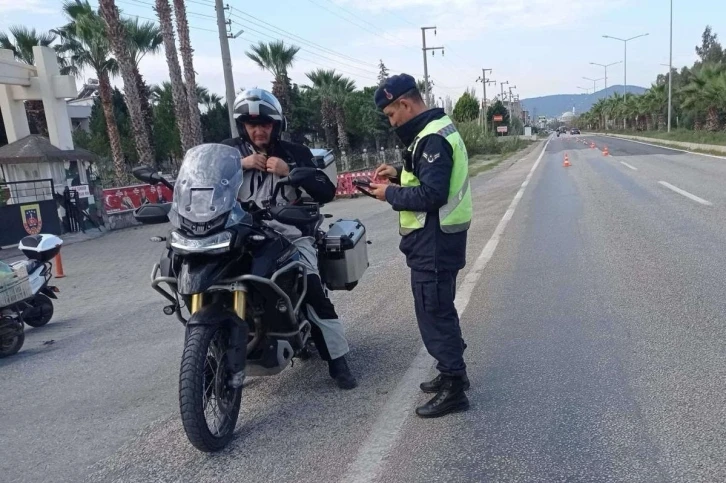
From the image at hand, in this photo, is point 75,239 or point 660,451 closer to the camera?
point 660,451

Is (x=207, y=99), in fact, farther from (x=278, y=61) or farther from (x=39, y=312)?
(x=39, y=312)

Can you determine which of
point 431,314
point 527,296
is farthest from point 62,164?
point 431,314

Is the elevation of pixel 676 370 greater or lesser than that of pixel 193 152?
lesser

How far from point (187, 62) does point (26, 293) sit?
19657mm

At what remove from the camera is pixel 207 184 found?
11.6ft

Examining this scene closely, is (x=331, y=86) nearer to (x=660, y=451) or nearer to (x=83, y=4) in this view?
(x=83, y=4)

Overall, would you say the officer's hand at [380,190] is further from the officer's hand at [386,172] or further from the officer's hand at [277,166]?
the officer's hand at [277,166]

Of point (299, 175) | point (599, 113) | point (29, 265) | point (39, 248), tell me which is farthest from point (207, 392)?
point (599, 113)

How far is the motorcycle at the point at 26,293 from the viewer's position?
5977 millimetres

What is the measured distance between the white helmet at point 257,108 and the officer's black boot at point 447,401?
6.55 feet

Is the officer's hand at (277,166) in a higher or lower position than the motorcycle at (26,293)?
higher

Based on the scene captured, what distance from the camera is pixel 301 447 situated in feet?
11.5

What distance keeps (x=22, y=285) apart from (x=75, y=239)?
11.1 metres

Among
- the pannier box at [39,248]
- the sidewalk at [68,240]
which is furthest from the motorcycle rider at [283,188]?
the sidewalk at [68,240]
